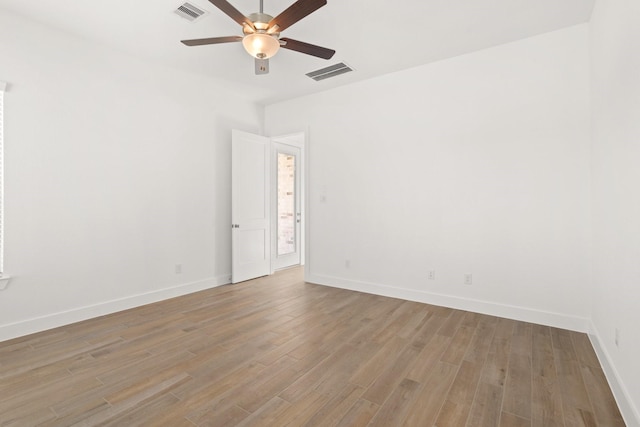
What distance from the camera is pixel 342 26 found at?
3.04 m

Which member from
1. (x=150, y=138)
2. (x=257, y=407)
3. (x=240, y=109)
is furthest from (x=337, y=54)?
(x=257, y=407)

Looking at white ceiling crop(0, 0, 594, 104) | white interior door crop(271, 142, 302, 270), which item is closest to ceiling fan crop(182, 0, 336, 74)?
white ceiling crop(0, 0, 594, 104)

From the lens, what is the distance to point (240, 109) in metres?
5.09

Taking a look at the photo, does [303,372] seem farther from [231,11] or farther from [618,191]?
[231,11]

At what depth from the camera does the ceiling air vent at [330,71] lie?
395 cm

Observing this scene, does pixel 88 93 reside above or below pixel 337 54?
below

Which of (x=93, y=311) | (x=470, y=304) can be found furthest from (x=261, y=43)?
(x=470, y=304)

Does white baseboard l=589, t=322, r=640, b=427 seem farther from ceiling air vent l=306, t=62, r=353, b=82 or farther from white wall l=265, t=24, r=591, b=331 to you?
ceiling air vent l=306, t=62, r=353, b=82

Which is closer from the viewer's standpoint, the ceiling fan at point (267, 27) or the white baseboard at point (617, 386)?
the white baseboard at point (617, 386)

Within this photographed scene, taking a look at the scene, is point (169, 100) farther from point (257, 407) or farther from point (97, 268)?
point (257, 407)

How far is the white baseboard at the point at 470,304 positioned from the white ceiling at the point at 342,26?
2903 mm

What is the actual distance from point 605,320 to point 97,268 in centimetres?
486

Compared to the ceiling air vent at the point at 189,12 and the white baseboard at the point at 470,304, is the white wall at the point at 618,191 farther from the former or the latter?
the ceiling air vent at the point at 189,12

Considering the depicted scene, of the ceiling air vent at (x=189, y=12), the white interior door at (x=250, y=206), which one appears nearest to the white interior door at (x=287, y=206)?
the white interior door at (x=250, y=206)
